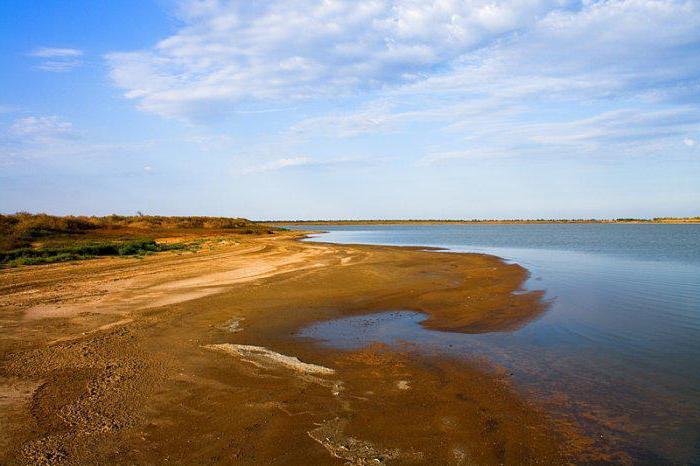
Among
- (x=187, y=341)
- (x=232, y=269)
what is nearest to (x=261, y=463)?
(x=187, y=341)

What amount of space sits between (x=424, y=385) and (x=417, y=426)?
5.00 ft

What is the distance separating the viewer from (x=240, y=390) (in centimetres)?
664

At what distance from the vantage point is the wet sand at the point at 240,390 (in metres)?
5.05

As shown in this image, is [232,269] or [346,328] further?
[232,269]

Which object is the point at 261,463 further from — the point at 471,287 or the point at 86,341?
the point at 471,287

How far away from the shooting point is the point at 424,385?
7.11 meters

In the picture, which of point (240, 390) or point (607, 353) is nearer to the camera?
point (240, 390)

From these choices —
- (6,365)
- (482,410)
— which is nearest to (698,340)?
(482,410)

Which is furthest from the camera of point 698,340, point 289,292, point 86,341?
point 289,292

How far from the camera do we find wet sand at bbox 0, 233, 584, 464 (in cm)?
505

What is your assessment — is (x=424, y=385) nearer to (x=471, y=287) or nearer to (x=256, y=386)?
(x=256, y=386)

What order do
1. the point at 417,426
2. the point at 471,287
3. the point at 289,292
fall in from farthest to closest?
the point at 471,287
the point at 289,292
the point at 417,426

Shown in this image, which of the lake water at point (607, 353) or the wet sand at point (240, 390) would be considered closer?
the wet sand at point (240, 390)

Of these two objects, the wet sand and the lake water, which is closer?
the wet sand
